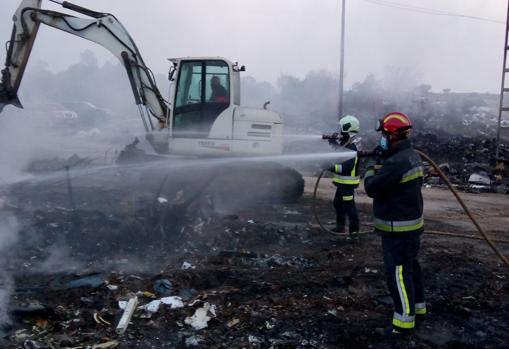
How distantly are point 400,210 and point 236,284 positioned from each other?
182cm

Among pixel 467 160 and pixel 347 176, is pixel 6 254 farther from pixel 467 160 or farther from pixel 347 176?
pixel 467 160

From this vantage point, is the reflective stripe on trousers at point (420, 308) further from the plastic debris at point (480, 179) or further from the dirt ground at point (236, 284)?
the plastic debris at point (480, 179)

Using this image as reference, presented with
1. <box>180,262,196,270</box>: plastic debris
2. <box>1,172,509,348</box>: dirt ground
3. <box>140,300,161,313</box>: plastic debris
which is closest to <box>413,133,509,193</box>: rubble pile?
<box>1,172,509,348</box>: dirt ground

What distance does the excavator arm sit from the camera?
7.17 metres

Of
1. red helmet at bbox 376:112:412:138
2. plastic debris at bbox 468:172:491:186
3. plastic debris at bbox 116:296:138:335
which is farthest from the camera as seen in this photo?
plastic debris at bbox 468:172:491:186

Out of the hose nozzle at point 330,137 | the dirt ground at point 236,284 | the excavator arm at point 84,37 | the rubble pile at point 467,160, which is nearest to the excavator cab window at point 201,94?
the excavator arm at point 84,37

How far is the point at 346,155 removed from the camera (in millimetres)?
6051

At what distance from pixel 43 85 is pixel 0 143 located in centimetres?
1322

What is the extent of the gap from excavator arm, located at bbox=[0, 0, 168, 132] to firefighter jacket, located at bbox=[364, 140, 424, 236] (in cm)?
545

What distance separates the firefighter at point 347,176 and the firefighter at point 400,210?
2132 millimetres

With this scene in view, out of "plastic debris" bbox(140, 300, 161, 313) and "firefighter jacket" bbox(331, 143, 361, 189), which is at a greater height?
"firefighter jacket" bbox(331, 143, 361, 189)

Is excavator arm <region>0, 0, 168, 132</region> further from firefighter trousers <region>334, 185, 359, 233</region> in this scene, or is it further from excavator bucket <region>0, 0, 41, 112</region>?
firefighter trousers <region>334, 185, 359, 233</region>

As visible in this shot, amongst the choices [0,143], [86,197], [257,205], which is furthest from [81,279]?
[0,143]

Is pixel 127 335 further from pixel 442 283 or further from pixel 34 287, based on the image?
pixel 442 283
